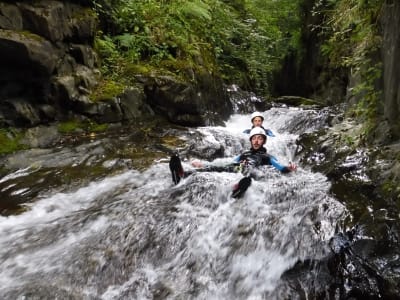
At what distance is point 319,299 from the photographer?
11.9 feet

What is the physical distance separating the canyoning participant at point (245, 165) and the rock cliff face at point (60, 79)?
2982mm

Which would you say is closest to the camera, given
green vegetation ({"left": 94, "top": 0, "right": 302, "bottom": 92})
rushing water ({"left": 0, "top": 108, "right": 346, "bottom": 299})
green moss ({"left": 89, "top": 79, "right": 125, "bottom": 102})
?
rushing water ({"left": 0, "top": 108, "right": 346, "bottom": 299})

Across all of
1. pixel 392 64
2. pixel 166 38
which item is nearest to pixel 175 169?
pixel 392 64

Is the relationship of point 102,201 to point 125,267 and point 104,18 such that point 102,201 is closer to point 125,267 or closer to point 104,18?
point 125,267

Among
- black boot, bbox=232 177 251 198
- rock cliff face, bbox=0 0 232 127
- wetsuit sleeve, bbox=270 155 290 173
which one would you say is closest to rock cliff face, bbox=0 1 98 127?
rock cliff face, bbox=0 0 232 127

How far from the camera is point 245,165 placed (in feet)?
21.7

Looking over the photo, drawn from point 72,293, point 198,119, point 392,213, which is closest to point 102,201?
point 72,293

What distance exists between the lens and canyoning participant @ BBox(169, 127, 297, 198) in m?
5.46

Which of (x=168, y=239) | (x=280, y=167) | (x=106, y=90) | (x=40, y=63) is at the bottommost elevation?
(x=168, y=239)

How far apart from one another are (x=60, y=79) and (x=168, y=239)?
4.70m

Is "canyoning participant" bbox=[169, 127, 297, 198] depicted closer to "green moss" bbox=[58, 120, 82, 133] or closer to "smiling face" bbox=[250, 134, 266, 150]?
"smiling face" bbox=[250, 134, 266, 150]

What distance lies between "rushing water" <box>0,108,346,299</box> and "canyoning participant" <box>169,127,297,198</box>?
16 centimetres

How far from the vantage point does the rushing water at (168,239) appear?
3.93m

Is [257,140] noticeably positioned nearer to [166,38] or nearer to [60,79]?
[60,79]
